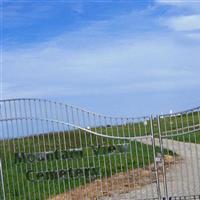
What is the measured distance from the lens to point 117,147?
11.1m

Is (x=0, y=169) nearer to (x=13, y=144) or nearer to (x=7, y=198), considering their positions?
(x=13, y=144)

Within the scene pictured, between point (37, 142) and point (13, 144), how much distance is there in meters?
0.54

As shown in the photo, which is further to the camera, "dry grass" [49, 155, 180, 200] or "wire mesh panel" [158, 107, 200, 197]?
"dry grass" [49, 155, 180, 200]

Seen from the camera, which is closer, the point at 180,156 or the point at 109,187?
the point at 109,187

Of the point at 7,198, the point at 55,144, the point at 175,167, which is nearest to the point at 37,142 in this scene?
the point at 55,144

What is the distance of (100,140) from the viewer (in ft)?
38.9

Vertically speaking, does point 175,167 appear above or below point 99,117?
below

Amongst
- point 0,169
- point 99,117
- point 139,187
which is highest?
point 99,117

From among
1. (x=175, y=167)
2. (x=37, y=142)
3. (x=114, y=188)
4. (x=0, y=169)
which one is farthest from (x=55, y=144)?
(x=175, y=167)

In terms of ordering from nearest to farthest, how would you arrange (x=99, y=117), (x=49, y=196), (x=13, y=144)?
(x=99, y=117) < (x=13, y=144) < (x=49, y=196)

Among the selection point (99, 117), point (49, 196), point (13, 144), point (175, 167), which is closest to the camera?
point (99, 117)

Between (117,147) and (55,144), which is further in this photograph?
(55,144)

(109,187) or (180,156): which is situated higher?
(180,156)

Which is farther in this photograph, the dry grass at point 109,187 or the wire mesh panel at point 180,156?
the dry grass at point 109,187
